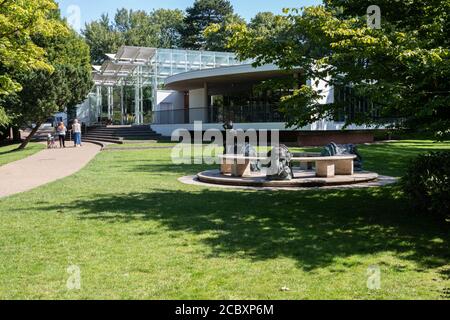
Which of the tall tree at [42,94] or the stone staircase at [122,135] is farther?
the stone staircase at [122,135]

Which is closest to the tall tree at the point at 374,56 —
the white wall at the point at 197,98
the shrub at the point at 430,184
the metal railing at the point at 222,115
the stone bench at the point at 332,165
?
the shrub at the point at 430,184

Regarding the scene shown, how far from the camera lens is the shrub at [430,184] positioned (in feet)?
24.8

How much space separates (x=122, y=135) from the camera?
34.4m

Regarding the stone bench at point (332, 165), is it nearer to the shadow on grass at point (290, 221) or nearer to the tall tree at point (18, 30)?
the shadow on grass at point (290, 221)

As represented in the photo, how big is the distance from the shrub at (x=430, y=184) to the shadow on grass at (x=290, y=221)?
29 centimetres

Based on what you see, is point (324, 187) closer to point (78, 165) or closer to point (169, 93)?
point (78, 165)

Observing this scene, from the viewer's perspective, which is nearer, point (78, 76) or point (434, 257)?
point (434, 257)

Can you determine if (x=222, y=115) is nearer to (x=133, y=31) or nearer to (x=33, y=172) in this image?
(x=33, y=172)

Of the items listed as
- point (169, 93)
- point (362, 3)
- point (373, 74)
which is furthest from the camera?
point (169, 93)

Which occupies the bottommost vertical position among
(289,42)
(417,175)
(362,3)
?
(417,175)

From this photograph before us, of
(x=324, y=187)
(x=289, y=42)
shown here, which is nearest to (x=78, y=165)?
(x=324, y=187)

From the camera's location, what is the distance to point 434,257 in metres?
5.98

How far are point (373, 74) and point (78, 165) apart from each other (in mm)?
13359
